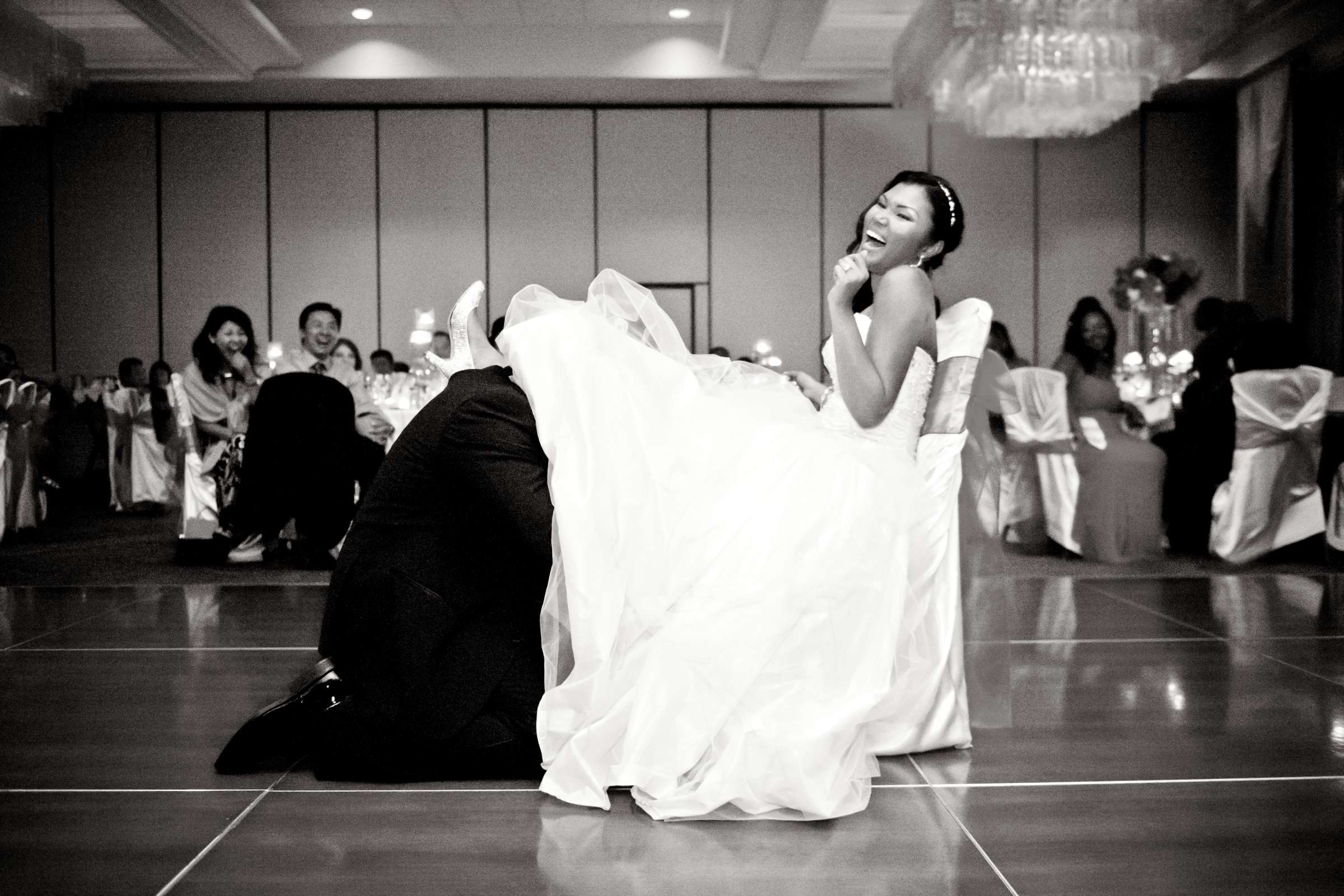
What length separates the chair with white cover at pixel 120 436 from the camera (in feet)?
26.0

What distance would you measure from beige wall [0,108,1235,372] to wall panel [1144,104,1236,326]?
2 centimetres

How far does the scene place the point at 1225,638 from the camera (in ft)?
10.6

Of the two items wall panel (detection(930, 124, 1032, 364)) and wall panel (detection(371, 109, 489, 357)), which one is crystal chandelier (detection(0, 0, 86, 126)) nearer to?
wall panel (detection(371, 109, 489, 357))

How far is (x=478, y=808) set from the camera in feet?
5.94

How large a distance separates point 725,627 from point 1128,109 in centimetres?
667

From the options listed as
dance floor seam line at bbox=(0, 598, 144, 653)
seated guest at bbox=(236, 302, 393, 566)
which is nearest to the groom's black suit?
dance floor seam line at bbox=(0, 598, 144, 653)

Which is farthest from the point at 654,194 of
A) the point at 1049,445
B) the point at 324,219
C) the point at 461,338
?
the point at 461,338

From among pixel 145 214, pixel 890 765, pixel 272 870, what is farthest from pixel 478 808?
pixel 145 214

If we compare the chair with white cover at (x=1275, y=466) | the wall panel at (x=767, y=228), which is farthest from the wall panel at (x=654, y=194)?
the chair with white cover at (x=1275, y=466)

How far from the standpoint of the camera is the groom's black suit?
6.07 ft

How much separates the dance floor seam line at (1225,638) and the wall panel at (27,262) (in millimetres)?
9262

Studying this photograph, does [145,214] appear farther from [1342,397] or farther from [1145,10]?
[1342,397]

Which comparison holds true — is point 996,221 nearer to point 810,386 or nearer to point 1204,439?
point 1204,439

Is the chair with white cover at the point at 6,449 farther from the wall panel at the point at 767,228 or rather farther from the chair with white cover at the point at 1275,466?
the chair with white cover at the point at 1275,466
